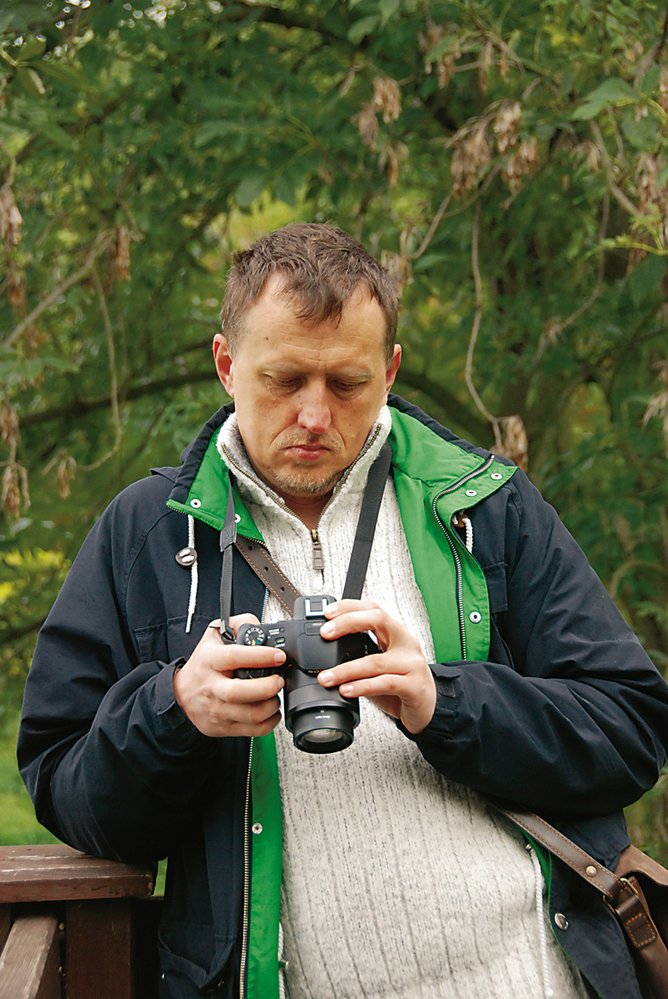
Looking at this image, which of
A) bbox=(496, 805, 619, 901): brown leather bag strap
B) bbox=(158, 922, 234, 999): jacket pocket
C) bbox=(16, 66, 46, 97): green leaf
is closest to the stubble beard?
bbox=(496, 805, 619, 901): brown leather bag strap

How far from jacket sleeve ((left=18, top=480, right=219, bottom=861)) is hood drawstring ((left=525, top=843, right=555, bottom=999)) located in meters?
0.58

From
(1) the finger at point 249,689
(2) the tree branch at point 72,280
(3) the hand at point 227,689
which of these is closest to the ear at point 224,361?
(3) the hand at point 227,689

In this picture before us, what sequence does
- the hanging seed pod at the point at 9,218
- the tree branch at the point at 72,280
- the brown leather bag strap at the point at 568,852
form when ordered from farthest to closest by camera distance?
Answer: the tree branch at the point at 72,280 < the hanging seed pod at the point at 9,218 < the brown leather bag strap at the point at 568,852

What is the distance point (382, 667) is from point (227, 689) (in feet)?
0.78

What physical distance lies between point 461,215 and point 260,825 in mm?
2774

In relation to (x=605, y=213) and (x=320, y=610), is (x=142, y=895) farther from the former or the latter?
(x=605, y=213)

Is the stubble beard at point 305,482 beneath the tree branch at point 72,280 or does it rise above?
beneath

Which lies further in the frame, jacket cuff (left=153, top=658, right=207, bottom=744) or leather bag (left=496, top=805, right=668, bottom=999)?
leather bag (left=496, top=805, right=668, bottom=999)

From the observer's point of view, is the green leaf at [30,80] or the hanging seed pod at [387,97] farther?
the hanging seed pod at [387,97]

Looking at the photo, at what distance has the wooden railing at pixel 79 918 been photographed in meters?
2.17

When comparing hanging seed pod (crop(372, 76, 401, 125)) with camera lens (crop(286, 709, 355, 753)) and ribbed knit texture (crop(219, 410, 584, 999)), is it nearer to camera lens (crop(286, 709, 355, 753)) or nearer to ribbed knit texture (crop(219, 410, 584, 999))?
ribbed knit texture (crop(219, 410, 584, 999))

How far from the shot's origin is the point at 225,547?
88.4 inches

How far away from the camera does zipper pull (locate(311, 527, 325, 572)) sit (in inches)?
92.0

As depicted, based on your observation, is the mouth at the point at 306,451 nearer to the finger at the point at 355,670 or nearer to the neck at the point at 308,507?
Answer: the neck at the point at 308,507
